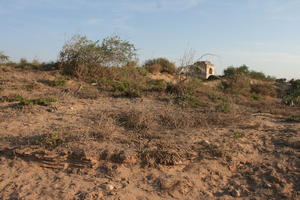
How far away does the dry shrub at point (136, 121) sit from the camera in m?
4.63

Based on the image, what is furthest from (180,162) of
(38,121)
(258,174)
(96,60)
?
(96,60)

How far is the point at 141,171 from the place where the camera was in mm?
3492

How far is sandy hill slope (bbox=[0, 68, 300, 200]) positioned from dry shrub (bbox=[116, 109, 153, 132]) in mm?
17

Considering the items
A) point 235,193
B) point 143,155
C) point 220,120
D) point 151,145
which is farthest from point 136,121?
point 235,193

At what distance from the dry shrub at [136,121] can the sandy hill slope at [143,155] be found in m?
0.02

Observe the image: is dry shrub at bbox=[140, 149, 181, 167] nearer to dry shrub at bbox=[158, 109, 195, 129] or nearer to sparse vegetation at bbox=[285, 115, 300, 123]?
dry shrub at bbox=[158, 109, 195, 129]

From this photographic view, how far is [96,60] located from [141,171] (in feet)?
21.1

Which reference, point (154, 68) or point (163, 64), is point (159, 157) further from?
point (163, 64)

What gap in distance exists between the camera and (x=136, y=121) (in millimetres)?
4691

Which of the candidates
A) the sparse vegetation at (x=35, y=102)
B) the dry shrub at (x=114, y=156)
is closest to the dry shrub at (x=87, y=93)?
the sparse vegetation at (x=35, y=102)

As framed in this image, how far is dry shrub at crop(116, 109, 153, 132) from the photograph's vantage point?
463 cm

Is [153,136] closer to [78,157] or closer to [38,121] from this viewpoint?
[78,157]

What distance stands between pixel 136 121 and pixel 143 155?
1.09m

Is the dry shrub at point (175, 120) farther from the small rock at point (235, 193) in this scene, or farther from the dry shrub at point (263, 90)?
the dry shrub at point (263, 90)
